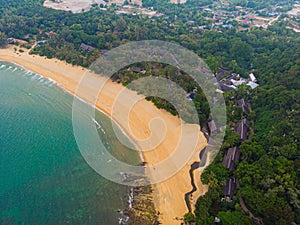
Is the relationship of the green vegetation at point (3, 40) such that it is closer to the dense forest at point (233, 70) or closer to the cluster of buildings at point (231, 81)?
the dense forest at point (233, 70)

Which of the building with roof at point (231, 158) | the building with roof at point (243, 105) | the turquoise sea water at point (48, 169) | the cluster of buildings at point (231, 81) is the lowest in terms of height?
the turquoise sea water at point (48, 169)

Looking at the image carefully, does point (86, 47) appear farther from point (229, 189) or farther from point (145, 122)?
point (229, 189)

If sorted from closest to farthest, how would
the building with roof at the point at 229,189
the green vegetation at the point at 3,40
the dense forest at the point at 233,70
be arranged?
the dense forest at the point at 233,70
the building with roof at the point at 229,189
the green vegetation at the point at 3,40

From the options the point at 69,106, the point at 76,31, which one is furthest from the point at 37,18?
the point at 69,106

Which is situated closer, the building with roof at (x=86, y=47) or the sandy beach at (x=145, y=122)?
the sandy beach at (x=145, y=122)

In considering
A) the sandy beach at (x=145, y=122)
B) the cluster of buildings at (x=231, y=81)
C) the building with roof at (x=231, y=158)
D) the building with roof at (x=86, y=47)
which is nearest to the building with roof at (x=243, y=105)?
the cluster of buildings at (x=231, y=81)

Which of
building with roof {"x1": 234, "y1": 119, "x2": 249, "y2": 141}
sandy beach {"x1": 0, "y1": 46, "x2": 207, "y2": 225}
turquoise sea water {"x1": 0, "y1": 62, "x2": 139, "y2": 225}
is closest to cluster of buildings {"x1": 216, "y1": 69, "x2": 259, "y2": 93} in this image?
building with roof {"x1": 234, "y1": 119, "x2": 249, "y2": 141}

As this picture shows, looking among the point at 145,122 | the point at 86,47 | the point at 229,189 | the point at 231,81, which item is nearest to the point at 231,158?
the point at 229,189
